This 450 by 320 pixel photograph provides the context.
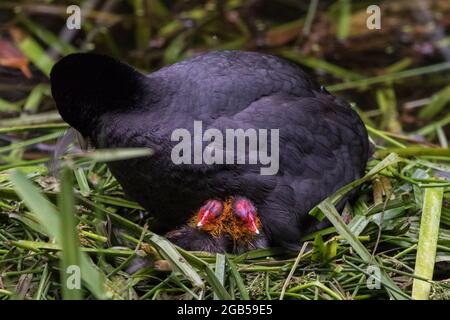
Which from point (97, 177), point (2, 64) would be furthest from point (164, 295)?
point (2, 64)

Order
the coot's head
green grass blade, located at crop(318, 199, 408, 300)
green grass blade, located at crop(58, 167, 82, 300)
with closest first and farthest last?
green grass blade, located at crop(58, 167, 82, 300) → green grass blade, located at crop(318, 199, 408, 300) → the coot's head

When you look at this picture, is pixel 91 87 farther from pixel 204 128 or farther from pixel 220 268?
pixel 220 268

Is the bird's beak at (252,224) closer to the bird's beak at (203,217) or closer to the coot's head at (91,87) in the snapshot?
the bird's beak at (203,217)

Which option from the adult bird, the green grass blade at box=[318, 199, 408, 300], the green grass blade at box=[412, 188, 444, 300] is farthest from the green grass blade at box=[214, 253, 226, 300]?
the green grass blade at box=[412, 188, 444, 300]

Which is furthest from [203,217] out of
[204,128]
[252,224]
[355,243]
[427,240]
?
[427,240]

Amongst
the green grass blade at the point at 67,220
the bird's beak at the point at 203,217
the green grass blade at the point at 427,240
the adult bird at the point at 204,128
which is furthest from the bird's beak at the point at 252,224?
the green grass blade at the point at 67,220

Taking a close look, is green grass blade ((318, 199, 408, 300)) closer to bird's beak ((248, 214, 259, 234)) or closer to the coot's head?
bird's beak ((248, 214, 259, 234))

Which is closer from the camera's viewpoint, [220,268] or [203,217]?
[220,268]
